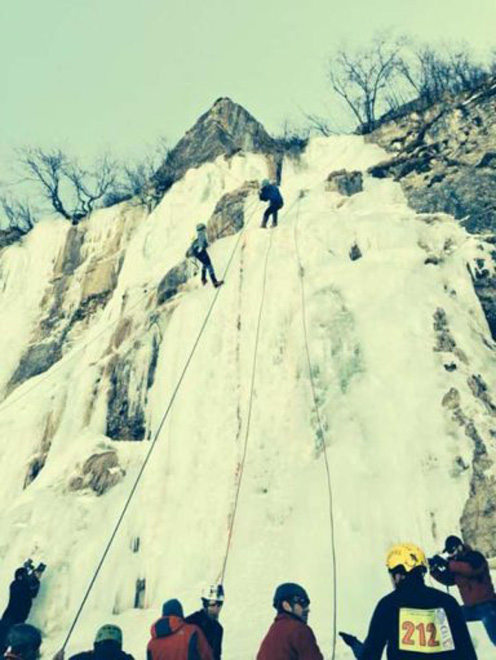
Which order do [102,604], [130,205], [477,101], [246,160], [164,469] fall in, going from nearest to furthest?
[102,604]
[164,469]
[477,101]
[246,160]
[130,205]

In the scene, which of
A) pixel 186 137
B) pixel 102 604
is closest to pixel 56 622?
pixel 102 604

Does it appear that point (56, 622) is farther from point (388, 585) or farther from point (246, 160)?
point (246, 160)

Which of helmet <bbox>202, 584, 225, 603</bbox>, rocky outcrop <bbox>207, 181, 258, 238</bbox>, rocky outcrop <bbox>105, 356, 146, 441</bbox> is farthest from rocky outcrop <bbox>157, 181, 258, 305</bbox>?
helmet <bbox>202, 584, 225, 603</bbox>

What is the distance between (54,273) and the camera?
2481cm

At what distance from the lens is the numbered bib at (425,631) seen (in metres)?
3.14

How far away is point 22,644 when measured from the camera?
3645mm

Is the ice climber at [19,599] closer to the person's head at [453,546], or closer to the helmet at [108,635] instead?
the helmet at [108,635]

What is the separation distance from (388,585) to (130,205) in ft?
64.6

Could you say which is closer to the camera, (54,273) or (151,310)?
(151,310)

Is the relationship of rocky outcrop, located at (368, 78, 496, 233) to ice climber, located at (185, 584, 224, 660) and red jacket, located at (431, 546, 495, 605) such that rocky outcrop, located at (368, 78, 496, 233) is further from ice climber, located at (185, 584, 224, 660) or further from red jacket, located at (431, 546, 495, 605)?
ice climber, located at (185, 584, 224, 660)

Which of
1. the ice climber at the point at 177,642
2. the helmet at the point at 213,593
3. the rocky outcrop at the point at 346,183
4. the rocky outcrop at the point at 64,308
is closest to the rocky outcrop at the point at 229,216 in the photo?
the rocky outcrop at the point at 346,183

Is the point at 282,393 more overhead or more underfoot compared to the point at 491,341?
more underfoot

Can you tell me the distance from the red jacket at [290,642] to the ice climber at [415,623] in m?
0.28

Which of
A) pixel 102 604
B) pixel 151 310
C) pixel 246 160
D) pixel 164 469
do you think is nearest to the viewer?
pixel 102 604
